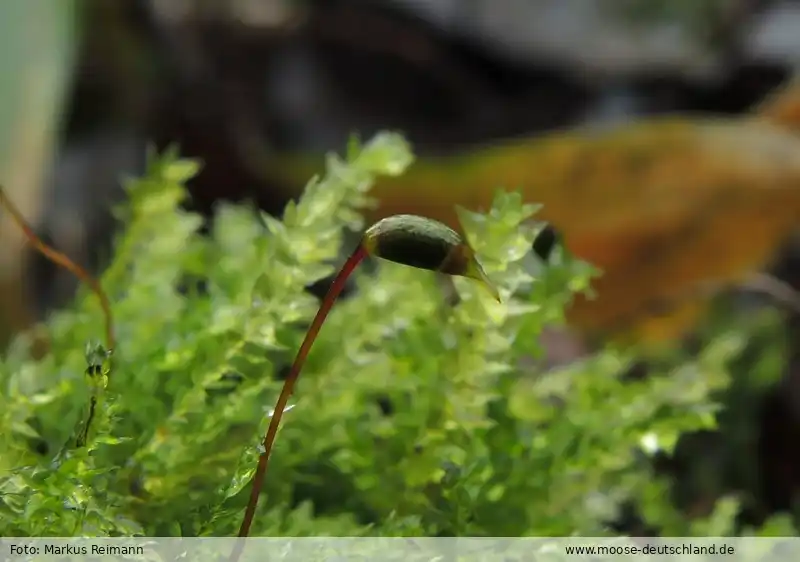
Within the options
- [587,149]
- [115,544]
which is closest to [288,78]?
[587,149]

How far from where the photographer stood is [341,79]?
5.85 feet

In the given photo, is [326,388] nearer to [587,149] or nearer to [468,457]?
[468,457]

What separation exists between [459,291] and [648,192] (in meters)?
0.75

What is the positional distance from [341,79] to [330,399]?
4.62ft

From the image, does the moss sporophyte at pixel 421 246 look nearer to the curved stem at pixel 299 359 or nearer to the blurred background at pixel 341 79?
the curved stem at pixel 299 359

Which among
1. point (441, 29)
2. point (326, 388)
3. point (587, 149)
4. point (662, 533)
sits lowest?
point (662, 533)

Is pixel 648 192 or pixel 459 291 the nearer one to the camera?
pixel 459 291

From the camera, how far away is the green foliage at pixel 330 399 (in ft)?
1.27

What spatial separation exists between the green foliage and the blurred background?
1.53ft

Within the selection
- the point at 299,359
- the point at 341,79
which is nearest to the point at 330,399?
the point at 299,359

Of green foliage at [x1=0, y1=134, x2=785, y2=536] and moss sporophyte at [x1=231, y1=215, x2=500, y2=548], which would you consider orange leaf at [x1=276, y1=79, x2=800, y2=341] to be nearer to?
green foliage at [x1=0, y1=134, x2=785, y2=536]

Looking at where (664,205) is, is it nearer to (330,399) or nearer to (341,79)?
(330,399)

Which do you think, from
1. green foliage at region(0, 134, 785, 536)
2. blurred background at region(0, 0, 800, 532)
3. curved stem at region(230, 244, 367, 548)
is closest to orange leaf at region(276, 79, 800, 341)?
blurred background at region(0, 0, 800, 532)

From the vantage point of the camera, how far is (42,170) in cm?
89
